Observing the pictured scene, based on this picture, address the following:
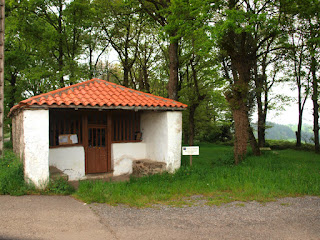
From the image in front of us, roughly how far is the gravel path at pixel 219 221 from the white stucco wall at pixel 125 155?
430cm

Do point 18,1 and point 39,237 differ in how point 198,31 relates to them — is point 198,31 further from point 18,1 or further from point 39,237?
point 18,1

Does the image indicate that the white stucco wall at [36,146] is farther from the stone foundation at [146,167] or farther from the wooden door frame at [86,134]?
the stone foundation at [146,167]

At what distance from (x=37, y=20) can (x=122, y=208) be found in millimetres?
18556

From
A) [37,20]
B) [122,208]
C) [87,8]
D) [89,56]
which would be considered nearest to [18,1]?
[37,20]

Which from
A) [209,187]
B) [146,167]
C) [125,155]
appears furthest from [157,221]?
[125,155]

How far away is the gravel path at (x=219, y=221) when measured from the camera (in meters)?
4.82

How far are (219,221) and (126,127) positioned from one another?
6.82 metres

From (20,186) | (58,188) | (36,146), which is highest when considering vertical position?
(36,146)

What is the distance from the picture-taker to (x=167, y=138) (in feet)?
33.4

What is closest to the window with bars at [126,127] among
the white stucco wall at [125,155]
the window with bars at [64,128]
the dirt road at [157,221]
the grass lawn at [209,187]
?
the white stucco wall at [125,155]

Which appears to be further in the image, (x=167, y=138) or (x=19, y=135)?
(x=19, y=135)

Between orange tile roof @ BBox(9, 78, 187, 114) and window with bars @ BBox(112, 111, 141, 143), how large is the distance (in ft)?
3.63

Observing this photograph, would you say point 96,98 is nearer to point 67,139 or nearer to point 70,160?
point 67,139

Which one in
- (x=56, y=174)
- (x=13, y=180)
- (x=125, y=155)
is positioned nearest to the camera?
(x=13, y=180)
